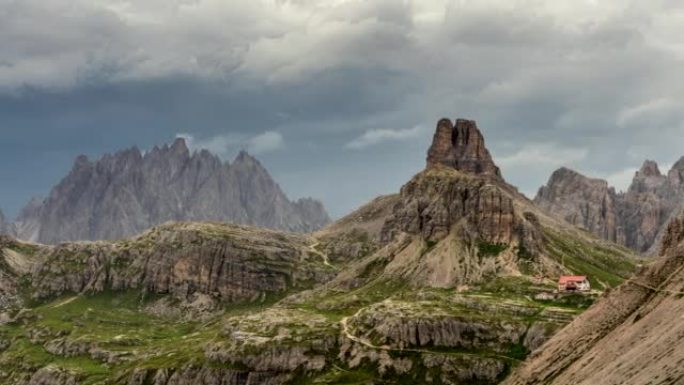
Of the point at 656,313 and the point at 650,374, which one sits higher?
the point at 656,313

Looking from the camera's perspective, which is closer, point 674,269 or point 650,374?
point 650,374

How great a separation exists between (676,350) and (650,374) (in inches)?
295

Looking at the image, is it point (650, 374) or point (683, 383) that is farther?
point (650, 374)

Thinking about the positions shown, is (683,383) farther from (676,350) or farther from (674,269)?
(674,269)

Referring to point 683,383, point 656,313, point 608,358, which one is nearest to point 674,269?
point 656,313

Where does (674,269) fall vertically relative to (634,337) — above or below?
above

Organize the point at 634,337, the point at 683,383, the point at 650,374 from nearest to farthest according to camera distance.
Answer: the point at 683,383 → the point at 650,374 → the point at 634,337

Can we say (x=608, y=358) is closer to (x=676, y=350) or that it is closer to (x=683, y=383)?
(x=676, y=350)

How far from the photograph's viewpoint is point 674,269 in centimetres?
19925

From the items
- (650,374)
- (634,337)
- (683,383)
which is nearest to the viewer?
(683,383)

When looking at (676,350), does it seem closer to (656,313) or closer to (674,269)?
(656,313)

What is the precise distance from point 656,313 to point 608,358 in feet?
51.8

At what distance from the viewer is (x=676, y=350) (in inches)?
6363

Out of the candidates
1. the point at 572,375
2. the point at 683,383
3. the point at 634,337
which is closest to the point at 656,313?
the point at 634,337
